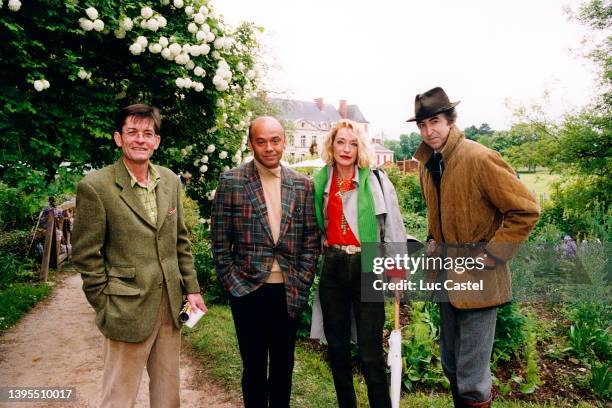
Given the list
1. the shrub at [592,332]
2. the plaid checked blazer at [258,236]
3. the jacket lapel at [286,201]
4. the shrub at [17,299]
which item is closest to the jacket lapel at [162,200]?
the plaid checked blazer at [258,236]

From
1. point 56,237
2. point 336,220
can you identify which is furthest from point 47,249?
point 336,220

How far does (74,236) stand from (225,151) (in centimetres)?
312

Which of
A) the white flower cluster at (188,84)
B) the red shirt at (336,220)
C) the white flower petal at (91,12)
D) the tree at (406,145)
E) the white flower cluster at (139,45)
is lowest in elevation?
the red shirt at (336,220)

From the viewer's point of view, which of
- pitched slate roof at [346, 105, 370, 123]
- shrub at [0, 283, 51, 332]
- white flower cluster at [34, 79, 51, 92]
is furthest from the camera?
pitched slate roof at [346, 105, 370, 123]

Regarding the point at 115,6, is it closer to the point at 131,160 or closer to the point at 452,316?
the point at 131,160

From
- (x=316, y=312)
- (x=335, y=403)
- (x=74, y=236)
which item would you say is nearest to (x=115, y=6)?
(x=74, y=236)

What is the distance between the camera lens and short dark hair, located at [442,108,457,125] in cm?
277

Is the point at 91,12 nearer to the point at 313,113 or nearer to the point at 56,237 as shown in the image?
the point at 56,237

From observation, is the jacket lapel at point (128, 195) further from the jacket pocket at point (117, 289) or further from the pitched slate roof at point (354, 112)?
the pitched slate roof at point (354, 112)

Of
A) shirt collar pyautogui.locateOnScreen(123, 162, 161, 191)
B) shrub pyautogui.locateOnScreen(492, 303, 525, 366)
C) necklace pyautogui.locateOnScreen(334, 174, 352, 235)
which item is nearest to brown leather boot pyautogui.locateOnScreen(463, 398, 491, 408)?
necklace pyautogui.locateOnScreen(334, 174, 352, 235)

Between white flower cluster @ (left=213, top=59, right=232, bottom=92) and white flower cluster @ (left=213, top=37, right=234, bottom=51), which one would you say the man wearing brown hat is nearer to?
white flower cluster @ (left=213, top=59, right=232, bottom=92)

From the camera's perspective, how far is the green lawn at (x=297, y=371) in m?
3.54

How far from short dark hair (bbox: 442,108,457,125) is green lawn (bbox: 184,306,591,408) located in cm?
219

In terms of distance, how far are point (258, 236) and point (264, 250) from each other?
10 centimetres
